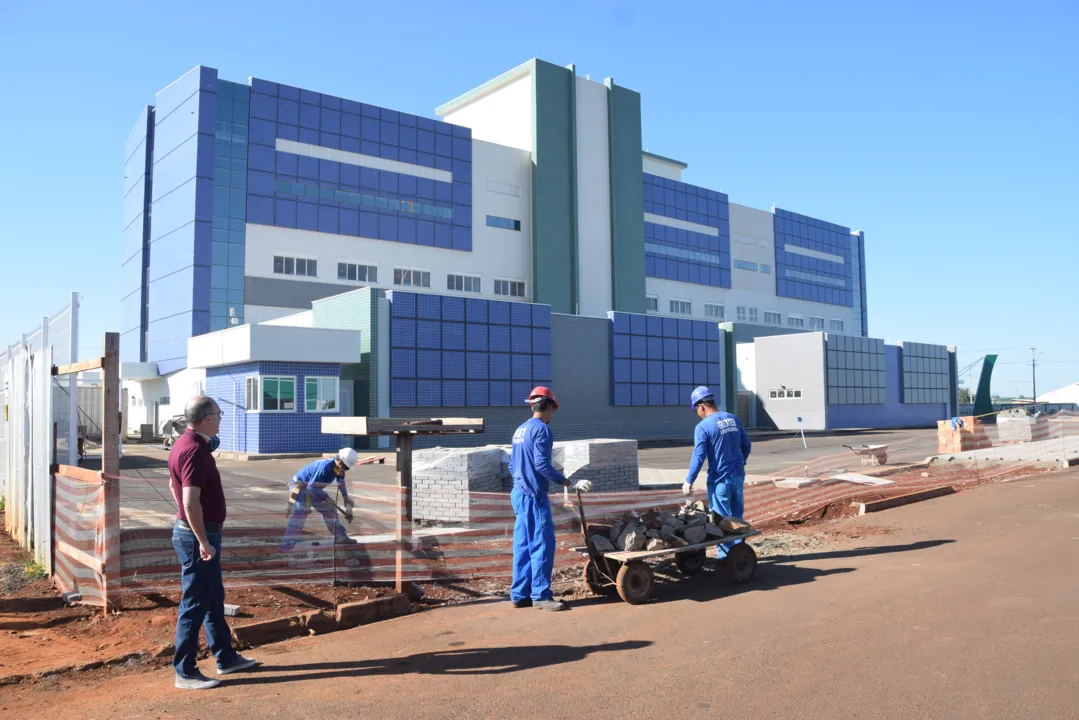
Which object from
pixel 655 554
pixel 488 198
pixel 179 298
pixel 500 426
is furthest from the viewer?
pixel 488 198

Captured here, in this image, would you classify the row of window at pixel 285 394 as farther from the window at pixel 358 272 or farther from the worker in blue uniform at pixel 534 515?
the worker in blue uniform at pixel 534 515

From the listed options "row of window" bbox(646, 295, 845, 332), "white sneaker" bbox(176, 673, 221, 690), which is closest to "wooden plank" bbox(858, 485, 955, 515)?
"white sneaker" bbox(176, 673, 221, 690)

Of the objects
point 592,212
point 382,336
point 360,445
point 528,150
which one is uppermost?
point 528,150

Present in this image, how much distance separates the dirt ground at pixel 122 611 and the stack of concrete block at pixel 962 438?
14.9 m

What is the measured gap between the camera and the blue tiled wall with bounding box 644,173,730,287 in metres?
55.5

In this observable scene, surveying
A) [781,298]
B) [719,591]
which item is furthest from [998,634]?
[781,298]

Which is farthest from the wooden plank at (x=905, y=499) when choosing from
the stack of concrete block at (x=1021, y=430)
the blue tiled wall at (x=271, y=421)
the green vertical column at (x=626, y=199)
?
the green vertical column at (x=626, y=199)

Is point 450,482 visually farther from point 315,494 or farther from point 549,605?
point 549,605

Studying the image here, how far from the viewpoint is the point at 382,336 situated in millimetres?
30594

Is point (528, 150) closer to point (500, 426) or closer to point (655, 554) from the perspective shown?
point (500, 426)

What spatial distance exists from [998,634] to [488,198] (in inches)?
1712

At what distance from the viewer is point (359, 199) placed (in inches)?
1660

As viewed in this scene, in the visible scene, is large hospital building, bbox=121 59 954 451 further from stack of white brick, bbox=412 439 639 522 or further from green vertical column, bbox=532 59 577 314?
stack of white brick, bbox=412 439 639 522

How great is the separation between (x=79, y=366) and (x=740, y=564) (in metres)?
6.44
